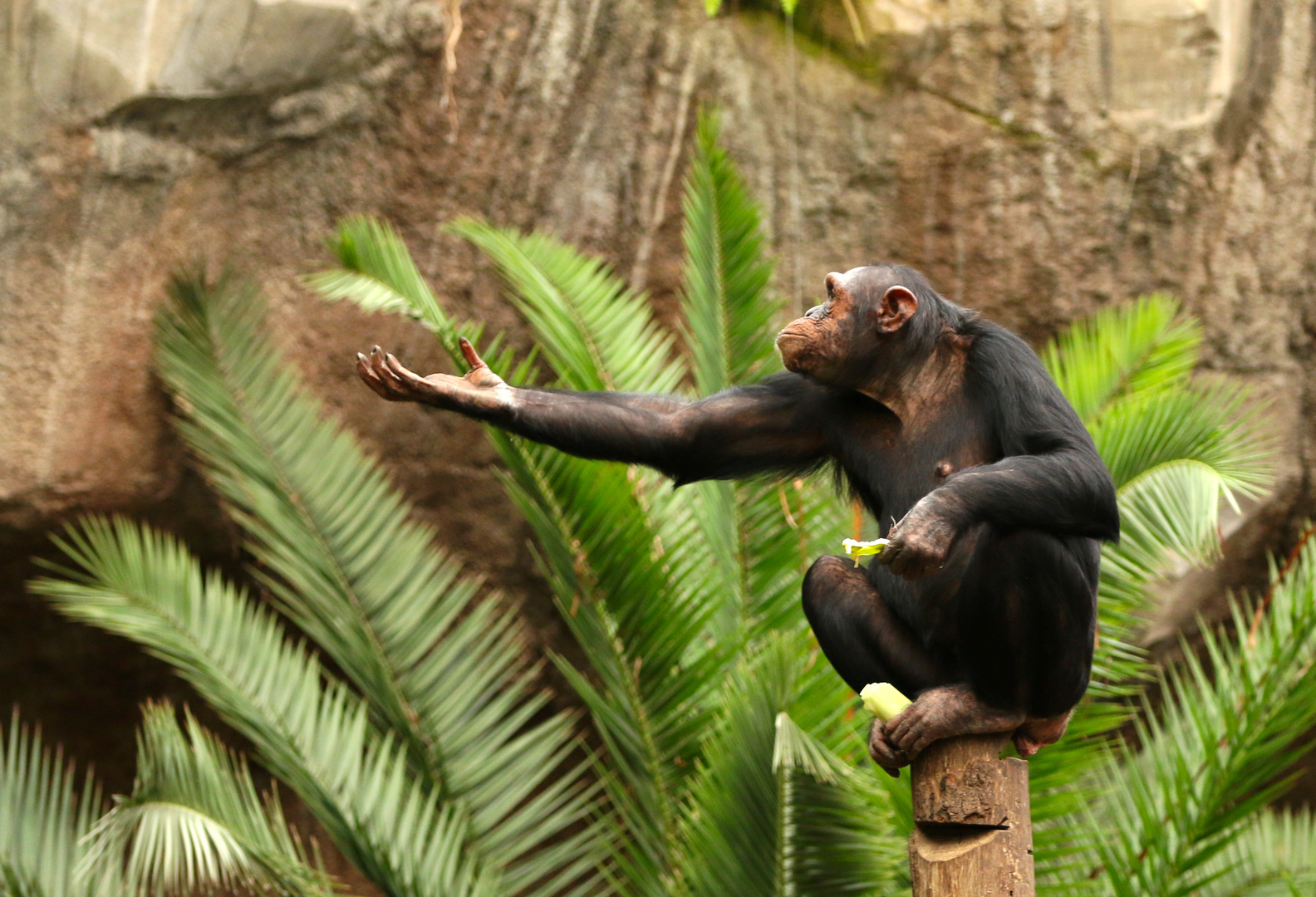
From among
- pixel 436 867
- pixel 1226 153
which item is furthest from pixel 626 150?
pixel 436 867

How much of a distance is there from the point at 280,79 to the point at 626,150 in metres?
2.08

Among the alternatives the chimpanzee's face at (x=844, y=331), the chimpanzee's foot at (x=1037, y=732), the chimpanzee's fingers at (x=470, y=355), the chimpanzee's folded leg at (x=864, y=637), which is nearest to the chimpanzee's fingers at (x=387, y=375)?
the chimpanzee's fingers at (x=470, y=355)

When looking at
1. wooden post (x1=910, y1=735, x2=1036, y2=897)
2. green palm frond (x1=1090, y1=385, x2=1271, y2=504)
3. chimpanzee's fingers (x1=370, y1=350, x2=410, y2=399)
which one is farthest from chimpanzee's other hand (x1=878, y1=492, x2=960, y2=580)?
green palm frond (x1=1090, y1=385, x2=1271, y2=504)

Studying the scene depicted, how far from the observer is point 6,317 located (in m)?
7.50

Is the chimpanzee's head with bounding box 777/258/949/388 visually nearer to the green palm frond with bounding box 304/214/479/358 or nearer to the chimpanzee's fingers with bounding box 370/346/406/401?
the chimpanzee's fingers with bounding box 370/346/406/401

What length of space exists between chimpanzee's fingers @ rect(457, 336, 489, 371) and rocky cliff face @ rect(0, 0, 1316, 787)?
3.97 metres

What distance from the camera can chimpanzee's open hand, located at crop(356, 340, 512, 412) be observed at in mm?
3859

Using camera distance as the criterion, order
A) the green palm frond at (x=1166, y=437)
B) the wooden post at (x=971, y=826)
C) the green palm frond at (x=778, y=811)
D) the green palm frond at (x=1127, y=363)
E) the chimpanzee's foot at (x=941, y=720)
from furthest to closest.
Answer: the green palm frond at (x=1127, y=363), the green palm frond at (x=1166, y=437), the green palm frond at (x=778, y=811), the chimpanzee's foot at (x=941, y=720), the wooden post at (x=971, y=826)

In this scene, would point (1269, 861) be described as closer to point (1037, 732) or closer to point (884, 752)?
point (1037, 732)

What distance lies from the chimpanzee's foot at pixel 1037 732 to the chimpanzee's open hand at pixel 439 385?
5.99 ft

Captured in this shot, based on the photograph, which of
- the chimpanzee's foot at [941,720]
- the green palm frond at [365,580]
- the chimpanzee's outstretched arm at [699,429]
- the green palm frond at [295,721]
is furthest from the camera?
the green palm frond at [365,580]

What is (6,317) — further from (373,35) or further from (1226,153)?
(1226,153)

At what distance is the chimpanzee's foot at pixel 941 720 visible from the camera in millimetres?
3578

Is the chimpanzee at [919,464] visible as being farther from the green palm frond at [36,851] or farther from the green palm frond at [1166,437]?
the green palm frond at [36,851]
